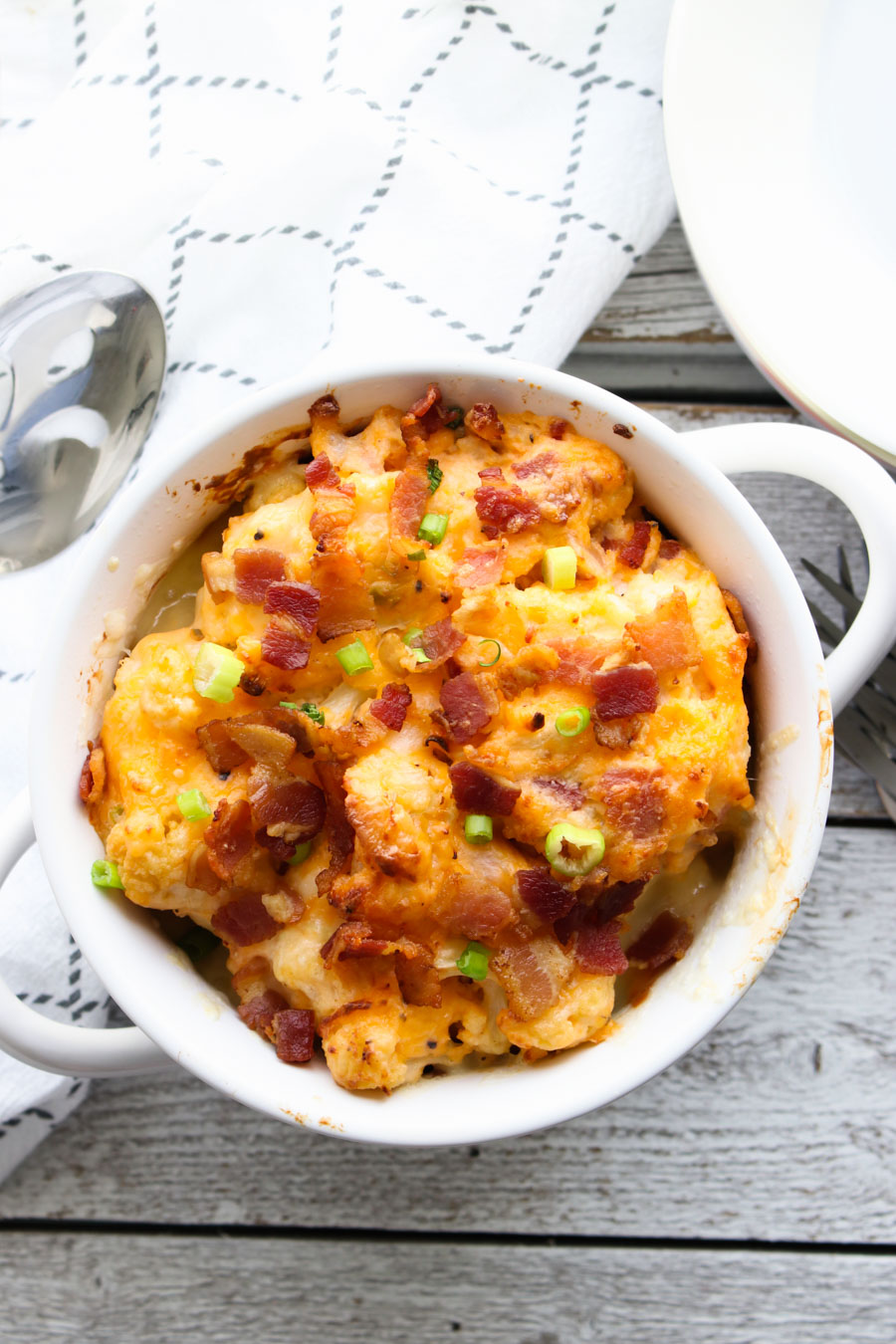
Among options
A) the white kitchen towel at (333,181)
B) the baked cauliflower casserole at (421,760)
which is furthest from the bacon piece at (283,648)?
the white kitchen towel at (333,181)

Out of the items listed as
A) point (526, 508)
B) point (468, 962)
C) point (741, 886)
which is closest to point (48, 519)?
point (526, 508)

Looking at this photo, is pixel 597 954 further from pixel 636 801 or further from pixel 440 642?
pixel 440 642

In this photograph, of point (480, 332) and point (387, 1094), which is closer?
point (387, 1094)

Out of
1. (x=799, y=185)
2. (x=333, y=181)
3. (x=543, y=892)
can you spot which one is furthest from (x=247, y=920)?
(x=799, y=185)

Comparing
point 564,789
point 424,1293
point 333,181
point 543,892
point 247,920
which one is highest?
point 333,181

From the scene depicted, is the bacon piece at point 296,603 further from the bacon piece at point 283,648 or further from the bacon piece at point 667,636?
the bacon piece at point 667,636

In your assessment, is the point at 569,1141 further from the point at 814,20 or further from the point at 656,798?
the point at 814,20

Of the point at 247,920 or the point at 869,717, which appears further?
the point at 869,717
